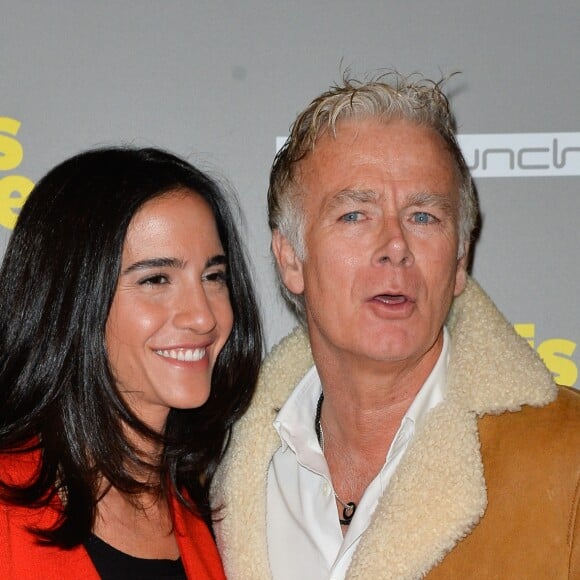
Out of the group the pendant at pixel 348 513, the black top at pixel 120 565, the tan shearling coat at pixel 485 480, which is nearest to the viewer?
the tan shearling coat at pixel 485 480

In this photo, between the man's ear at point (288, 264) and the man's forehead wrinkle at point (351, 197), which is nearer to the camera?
the man's forehead wrinkle at point (351, 197)

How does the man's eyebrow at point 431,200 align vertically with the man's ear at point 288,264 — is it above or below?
above

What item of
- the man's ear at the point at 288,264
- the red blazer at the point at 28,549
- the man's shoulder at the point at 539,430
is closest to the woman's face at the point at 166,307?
the man's ear at the point at 288,264

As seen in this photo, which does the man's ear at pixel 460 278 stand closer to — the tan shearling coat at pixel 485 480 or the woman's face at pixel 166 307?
the tan shearling coat at pixel 485 480

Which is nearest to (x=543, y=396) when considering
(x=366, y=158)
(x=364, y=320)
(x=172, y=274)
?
(x=364, y=320)

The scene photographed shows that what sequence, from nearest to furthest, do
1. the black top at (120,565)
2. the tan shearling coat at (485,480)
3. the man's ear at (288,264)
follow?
the tan shearling coat at (485,480) → the black top at (120,565) → the man's ear at (288,264)

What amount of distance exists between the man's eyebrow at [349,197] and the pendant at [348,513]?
648 millimetres

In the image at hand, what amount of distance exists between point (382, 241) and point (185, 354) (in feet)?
1.65

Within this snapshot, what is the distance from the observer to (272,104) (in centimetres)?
253

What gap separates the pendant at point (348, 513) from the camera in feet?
6.64

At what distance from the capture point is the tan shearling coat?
173cm

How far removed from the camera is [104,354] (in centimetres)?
198

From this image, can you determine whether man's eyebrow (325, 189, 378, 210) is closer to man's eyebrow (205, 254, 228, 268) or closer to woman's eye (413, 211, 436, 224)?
woman's eye (413, 211, 436, 224)

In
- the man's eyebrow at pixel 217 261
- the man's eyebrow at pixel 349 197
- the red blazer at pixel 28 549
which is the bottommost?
the red blazer at pixel 28 549
